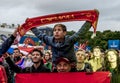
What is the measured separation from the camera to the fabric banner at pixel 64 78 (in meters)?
7.93

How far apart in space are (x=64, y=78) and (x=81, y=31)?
0.90 meters

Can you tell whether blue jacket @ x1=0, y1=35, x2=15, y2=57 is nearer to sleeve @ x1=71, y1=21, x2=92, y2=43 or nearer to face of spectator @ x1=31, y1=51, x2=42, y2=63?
face of spectator @ x1=31, y1=51, x2=42, y2=63

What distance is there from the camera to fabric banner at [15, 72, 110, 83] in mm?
7926

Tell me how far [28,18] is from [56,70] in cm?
114

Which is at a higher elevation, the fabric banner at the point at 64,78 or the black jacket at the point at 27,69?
the black jacket at the point at 27,69

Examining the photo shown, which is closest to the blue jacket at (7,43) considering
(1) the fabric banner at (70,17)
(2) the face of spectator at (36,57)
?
(1) the fabric banner at (70,17)

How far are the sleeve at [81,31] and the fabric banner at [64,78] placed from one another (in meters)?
0.60

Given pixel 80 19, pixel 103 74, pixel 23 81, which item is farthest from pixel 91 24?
pixel 23 81

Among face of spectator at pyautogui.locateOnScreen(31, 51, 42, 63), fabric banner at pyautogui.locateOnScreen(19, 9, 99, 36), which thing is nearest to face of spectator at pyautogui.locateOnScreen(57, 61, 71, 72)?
face of spectator at pyautogui.locateOnScreen(31, 51, 42, 63)

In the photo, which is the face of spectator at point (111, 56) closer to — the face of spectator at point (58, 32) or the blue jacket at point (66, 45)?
the blue jacket at point (66, 45)

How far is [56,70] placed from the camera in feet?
26.5

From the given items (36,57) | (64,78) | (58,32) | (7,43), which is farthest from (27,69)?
(58,32)

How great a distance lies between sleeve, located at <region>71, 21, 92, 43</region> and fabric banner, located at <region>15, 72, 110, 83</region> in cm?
60

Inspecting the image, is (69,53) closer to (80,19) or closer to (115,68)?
(80,19)
